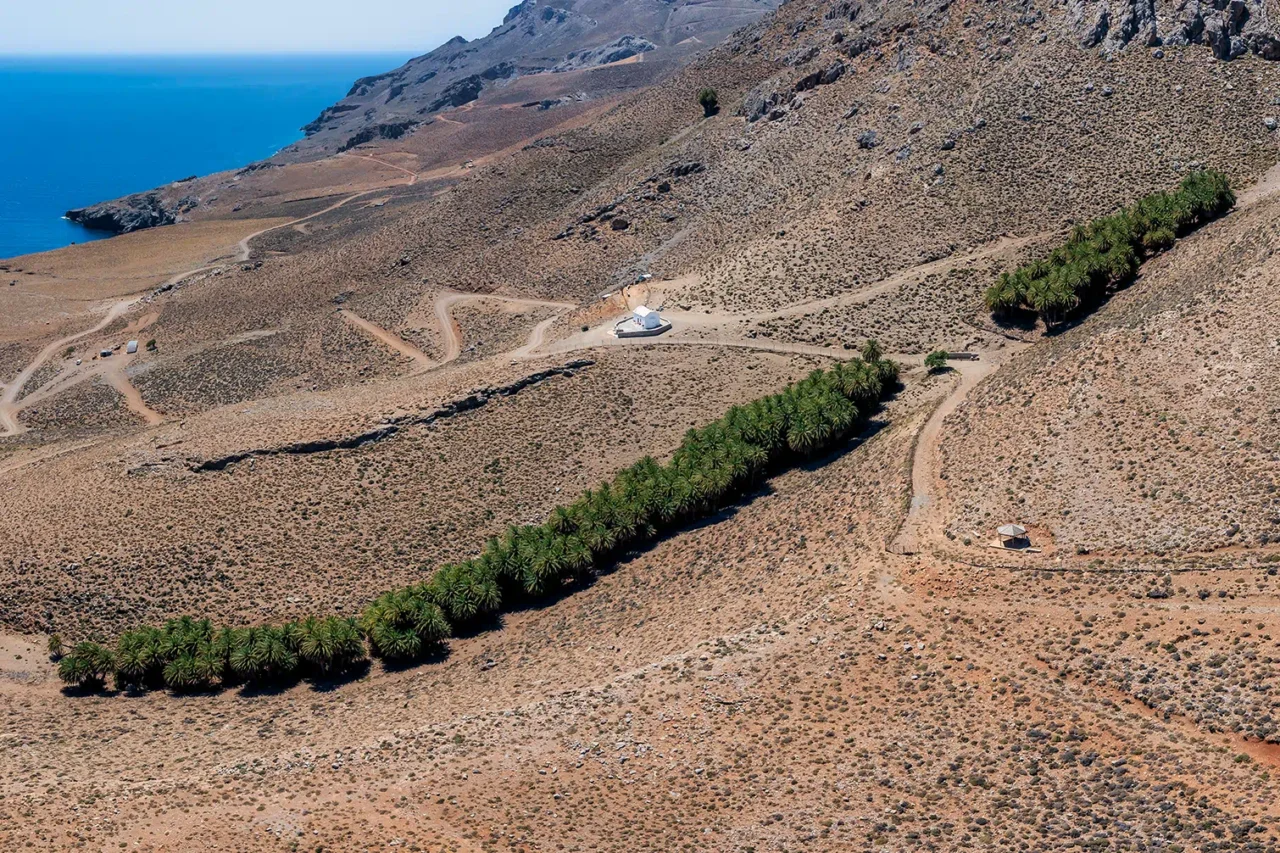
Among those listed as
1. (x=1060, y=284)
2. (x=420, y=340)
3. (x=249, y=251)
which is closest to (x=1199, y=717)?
(x=1060, y=284)

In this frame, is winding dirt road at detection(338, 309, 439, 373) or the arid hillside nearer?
the arid hillside

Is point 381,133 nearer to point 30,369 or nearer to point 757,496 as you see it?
point 30,369

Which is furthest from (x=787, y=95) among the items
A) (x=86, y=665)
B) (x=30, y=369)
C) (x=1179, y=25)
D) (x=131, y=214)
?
(x=131, y=214)

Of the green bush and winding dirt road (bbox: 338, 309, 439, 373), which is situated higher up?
the green bush

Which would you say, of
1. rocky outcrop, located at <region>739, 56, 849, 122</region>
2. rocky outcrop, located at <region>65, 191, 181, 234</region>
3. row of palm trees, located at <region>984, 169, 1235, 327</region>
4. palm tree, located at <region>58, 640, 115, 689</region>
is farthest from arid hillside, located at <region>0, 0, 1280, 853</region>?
rocky outcrop, located at <region>65, 191, 181, 234</region>

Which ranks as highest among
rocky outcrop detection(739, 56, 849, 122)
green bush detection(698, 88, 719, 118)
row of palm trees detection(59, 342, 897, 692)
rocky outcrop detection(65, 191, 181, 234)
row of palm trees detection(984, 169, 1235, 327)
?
rocky outcrop detection(65, 191, 181, 234)

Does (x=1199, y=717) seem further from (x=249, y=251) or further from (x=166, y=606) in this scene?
(x=249, y=251)

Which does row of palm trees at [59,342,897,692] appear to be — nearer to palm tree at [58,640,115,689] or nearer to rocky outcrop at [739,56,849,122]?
palm tree at [58,640,115,689]

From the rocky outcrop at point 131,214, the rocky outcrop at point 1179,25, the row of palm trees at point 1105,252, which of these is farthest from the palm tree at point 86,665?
the rocky outcrop at point 131,214

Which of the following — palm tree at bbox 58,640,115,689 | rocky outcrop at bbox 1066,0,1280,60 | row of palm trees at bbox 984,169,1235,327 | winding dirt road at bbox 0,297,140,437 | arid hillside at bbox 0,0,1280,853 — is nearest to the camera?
arid hillside at bbox 0,0,1280,853
